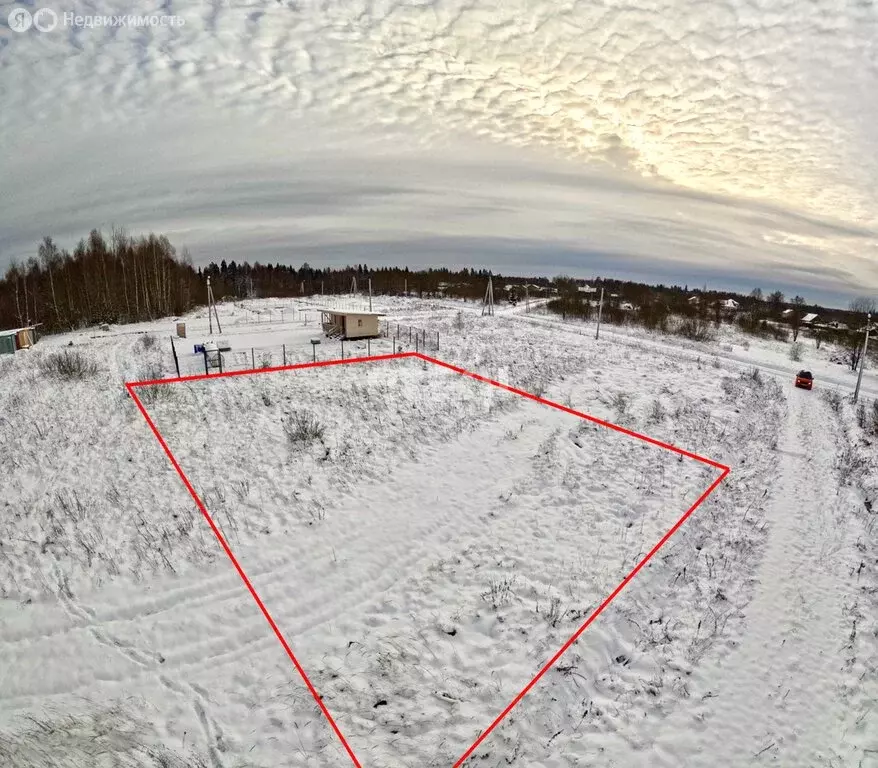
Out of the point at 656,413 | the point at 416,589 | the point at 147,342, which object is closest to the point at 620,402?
the point at 656,413

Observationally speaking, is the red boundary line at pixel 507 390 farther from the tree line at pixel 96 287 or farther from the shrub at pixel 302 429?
the tree line at pixel 96 287

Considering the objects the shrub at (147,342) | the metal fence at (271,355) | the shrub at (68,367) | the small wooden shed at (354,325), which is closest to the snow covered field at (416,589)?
the shrub at (68,367)

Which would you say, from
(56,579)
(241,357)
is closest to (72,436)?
(56,579)

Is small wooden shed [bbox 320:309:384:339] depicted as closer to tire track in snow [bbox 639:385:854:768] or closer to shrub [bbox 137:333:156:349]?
shrub [bbox 137:333:156:349]

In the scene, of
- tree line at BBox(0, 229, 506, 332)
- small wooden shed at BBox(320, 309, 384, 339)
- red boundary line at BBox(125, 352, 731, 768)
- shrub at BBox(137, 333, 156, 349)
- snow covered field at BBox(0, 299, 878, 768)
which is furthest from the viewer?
tree line at BBox(0, 229, 506, 332)

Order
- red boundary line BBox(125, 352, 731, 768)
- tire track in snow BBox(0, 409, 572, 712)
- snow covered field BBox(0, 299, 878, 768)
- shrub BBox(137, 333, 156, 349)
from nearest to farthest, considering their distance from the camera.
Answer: snow covered field BBox(0, 299, 878, 768)
red boundary line BBox(125, 352, 731, 768)
tire track in snow BBox(0, 409, 572, 712)
shrub BBox(137, 333, 156, 349)

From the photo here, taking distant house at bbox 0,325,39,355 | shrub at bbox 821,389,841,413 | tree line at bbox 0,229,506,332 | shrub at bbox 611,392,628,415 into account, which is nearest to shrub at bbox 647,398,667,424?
shrub at bbox 611,392,628,415
